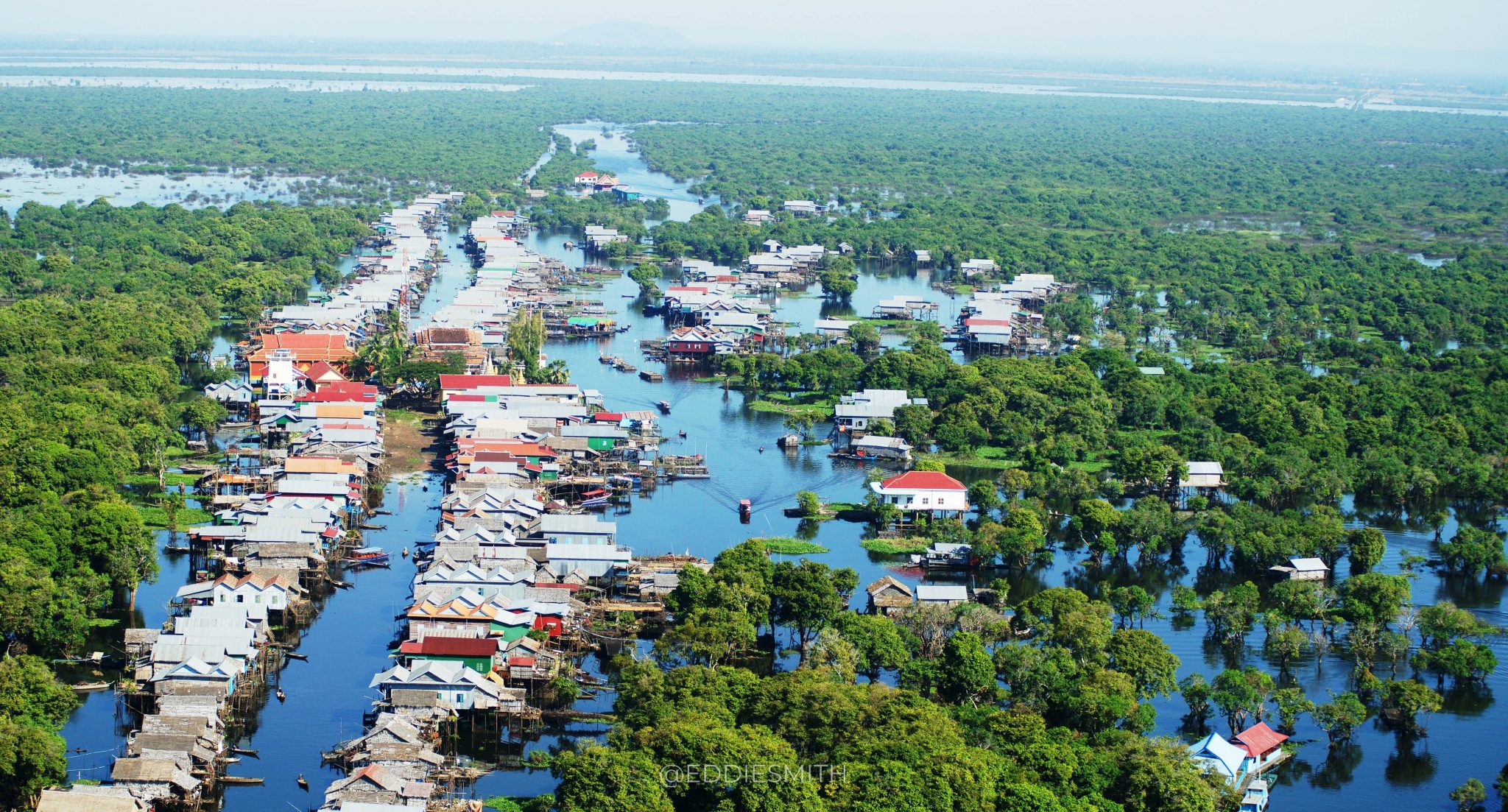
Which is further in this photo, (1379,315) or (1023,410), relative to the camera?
(1379,315)

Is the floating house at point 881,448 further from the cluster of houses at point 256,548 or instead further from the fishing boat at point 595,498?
the cluster of houses at point 256,548

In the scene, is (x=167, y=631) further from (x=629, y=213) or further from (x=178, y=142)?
(x=178, y=142)

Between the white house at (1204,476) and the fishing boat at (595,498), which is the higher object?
the white house at (1204,476)

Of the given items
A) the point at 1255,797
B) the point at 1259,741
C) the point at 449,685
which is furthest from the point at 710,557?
the point at 1255,797

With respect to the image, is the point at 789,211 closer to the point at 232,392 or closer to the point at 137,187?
the point at 137,187

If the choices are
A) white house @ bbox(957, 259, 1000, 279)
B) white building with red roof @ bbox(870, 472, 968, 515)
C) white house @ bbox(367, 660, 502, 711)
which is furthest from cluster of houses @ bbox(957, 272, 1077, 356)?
white house @ bbox(367, 660, 502, 711)

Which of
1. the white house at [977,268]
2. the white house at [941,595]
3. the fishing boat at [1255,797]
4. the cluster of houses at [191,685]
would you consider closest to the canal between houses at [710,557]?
the cluster of houses at [191,685]

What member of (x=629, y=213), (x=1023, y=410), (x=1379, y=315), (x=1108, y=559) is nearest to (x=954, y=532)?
(x=1108, y=559)
